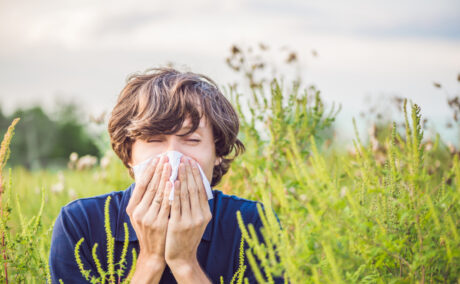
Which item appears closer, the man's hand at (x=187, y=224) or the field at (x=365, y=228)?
the field at (x=365, y=228)

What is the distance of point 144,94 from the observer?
7.79 feet

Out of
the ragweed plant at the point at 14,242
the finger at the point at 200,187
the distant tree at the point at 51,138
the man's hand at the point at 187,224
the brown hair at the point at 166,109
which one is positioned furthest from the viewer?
the distant tree at the point at 51,138

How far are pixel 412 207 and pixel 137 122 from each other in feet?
4.61

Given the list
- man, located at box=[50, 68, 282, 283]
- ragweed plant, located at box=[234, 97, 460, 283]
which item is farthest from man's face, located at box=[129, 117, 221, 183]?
ragweed plant, located at box=[234, 97, 460, 283]

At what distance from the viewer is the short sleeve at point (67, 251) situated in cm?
195

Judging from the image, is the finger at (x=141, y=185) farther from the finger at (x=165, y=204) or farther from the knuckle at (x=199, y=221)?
the knuckle at (x=199, y=221)

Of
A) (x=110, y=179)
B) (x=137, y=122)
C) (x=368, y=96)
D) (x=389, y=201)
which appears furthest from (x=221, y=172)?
(x=368, y=96)

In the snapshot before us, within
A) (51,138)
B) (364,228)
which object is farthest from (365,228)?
(51,138)

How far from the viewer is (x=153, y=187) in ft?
6.31

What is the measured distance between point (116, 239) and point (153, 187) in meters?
0.34

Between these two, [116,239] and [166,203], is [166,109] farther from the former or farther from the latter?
[116,239]

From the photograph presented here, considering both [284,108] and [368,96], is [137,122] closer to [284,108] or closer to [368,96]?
[284,108]

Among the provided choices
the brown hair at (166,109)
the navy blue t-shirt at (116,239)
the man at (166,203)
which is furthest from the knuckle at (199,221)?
the brown hair at (166,109)

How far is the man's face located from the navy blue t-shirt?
0.79 ft
